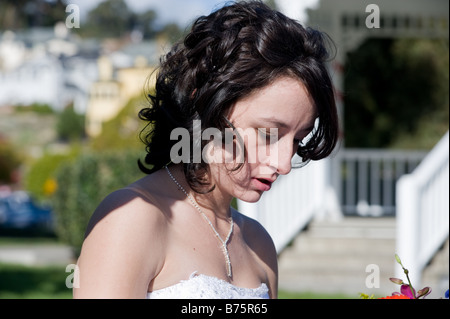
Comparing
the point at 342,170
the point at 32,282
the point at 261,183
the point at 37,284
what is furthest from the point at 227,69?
the point at 342,170

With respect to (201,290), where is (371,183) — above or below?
above

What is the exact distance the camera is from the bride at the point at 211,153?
157 centimetres

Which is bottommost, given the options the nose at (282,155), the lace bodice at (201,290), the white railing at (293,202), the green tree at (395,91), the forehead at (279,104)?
the lace bodice at (201,290)

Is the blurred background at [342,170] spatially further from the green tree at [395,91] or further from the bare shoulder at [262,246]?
the bare shoulder at [262,246]

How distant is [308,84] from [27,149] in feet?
238

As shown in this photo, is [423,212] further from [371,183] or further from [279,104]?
[279,104]

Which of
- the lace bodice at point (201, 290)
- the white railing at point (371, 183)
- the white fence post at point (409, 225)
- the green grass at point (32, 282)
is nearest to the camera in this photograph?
the lace bodice at point (201, 290)

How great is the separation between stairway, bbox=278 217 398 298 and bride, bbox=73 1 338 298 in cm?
678

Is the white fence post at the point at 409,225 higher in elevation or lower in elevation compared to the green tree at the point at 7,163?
lower

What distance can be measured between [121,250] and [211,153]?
42 cm

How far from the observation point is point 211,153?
1846mm

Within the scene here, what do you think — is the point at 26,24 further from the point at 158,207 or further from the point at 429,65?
the point at 158,207

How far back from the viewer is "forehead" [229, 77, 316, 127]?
5.66ft

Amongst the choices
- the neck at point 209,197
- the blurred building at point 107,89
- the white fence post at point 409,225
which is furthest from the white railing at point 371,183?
the blurred building at point 107,89
